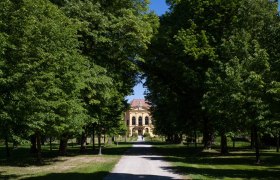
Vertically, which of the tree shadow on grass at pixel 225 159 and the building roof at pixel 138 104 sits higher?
the building roof at pixel 138 104

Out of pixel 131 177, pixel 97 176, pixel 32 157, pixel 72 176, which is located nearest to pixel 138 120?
pixel 32 157

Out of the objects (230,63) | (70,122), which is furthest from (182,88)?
(70,122)

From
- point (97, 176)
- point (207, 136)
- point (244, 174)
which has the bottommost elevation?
point (244, 174)

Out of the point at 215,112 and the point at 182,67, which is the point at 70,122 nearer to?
the point at 215,112

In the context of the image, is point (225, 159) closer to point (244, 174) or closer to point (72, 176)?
point (244, 174)

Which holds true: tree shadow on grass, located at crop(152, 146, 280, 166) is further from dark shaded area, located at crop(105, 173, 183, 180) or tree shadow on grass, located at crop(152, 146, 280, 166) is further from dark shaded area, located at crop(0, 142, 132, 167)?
dark shaded area, located at crop(105, 173, 183, 180)

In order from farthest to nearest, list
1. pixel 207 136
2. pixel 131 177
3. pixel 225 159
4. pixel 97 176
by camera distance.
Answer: pixel 207 136 → pixel 225 159 → pixel 97 176 → pixel 131 177

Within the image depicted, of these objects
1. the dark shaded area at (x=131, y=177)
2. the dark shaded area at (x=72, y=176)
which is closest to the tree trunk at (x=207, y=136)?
the dark shaded area at (x=72, y=176)

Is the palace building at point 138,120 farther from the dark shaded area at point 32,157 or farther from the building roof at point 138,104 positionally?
the dark shaded area at point 32,157

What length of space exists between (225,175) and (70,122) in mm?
10596

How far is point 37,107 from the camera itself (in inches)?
787

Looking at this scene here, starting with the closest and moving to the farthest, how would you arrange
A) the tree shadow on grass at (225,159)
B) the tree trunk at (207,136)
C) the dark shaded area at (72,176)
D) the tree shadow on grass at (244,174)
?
the dark shaded area at (72,176) → the tree shadow on grass at (244,174) → the tree shadow on grass at (225,159) → the tree trunk at (207,136)

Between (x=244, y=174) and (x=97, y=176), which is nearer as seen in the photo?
(x=97, y=176)

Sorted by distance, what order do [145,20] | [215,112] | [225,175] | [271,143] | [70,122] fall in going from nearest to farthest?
[225,175]
[70,122]
[215,112]
[145,20]
[271,143]
